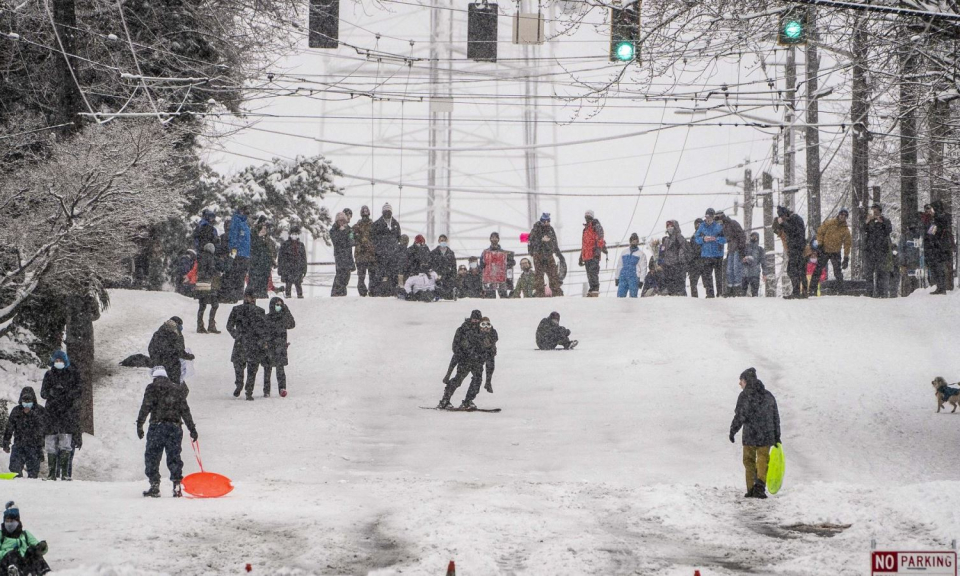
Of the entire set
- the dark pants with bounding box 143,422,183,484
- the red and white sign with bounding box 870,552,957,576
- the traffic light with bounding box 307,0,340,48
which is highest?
the traffic light with bounding box 307,0,340,48

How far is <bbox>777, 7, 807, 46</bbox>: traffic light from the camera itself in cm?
1325

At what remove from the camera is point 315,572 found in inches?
360

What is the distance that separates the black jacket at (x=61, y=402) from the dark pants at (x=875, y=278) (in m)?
17.4

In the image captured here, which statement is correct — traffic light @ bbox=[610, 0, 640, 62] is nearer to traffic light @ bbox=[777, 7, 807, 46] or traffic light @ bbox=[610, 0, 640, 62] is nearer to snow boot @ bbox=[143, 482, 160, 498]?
traffic light @ bbox=[777, 7, 807, 46]

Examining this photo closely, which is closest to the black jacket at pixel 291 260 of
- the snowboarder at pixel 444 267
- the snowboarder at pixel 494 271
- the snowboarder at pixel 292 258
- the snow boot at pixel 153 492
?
the snowboarder at pixel 292 258

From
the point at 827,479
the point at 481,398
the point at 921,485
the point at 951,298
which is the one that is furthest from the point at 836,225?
the point at 921,485

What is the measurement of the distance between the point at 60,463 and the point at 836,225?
54.9 ft

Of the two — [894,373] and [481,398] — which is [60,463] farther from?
[894,373]

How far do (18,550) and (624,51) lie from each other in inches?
336

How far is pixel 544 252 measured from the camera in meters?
27.0

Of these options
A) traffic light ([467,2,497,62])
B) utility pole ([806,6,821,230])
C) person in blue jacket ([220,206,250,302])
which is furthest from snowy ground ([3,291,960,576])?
utility pole ([806,6,821,230])

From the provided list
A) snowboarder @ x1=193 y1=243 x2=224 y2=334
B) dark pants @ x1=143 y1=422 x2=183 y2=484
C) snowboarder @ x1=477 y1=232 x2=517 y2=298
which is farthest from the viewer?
snowboarder @ x1=477 y1=232 x2=517 y2=298

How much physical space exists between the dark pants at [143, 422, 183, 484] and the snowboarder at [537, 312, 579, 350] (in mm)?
10325

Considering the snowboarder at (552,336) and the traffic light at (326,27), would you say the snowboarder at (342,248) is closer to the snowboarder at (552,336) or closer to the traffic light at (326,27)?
the snowboarder at (552,336)
